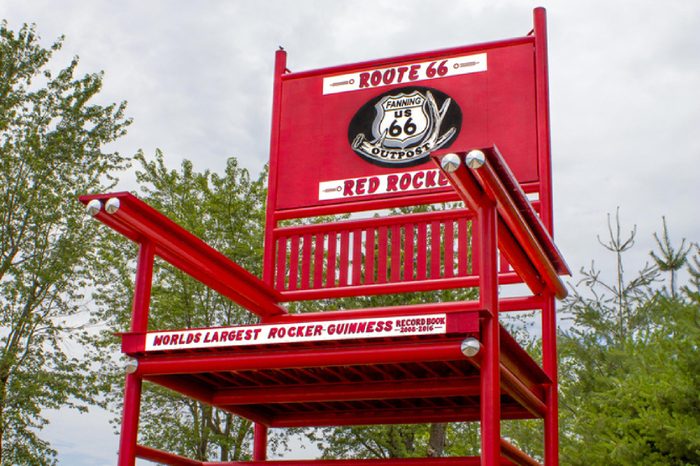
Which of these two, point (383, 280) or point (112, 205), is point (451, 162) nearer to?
point (112, 205)

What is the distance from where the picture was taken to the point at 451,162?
3053mm

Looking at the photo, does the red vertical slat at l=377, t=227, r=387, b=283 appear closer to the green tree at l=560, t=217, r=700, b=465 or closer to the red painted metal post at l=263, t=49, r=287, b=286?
the red painted metal post at l=263, t=49, r=287, b=286

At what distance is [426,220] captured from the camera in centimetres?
505

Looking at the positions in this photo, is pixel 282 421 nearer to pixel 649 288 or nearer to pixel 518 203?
pixel 518 203

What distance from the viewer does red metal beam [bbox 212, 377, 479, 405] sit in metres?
3.80

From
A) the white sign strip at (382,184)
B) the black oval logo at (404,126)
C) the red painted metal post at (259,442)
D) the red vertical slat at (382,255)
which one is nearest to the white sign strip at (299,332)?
the red painted metal post at (259,442)

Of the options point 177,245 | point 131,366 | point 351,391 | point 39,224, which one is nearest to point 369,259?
point 351,391

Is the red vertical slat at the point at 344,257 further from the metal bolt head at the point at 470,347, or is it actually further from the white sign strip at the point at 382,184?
the metal bolt head at the point at 470,347

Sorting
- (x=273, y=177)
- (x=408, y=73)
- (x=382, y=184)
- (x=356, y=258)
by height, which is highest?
(x=408, y=73)

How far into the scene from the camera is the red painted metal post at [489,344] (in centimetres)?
312

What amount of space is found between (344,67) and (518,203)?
234 cm

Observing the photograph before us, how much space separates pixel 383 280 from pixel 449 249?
40 cm

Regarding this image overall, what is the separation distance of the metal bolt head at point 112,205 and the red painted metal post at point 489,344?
1398 millimetres

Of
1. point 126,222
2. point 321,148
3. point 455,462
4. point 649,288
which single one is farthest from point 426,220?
point 649,288
